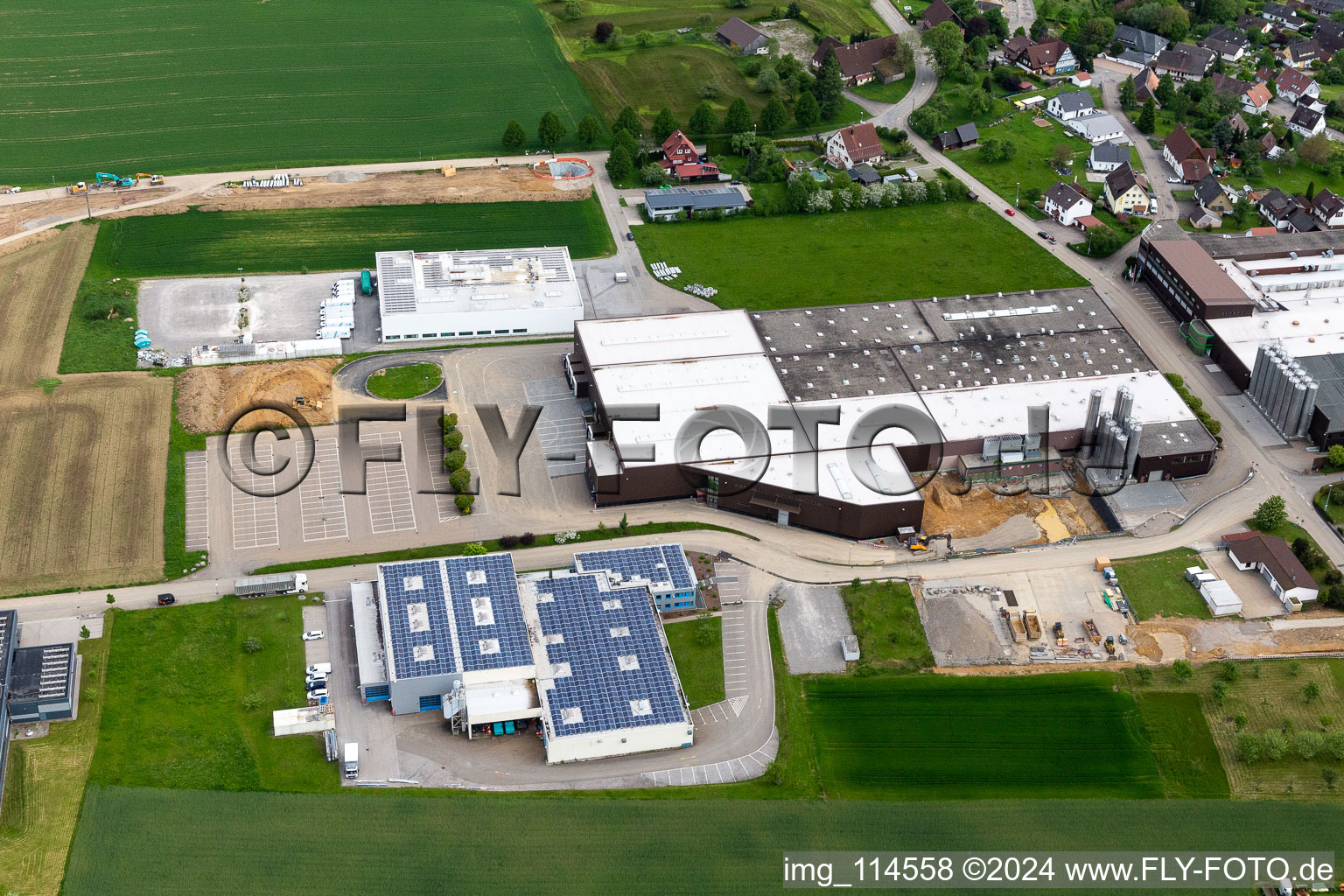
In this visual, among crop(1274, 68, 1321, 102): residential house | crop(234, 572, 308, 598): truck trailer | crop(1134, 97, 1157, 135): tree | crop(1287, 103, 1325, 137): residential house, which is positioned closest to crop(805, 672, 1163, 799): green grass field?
crop(234, 572, 308, 598): truck trailer

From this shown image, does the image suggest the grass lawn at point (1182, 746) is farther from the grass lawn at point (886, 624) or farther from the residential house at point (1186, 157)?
the residential house at point (1186, 157)

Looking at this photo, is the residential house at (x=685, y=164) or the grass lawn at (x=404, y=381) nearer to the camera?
the grass lawn at (x=404, y=381)

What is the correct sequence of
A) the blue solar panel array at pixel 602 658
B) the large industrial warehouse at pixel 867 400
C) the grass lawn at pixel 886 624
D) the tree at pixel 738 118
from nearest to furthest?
1. the blue solar panel array at pixel 602 658
2. the grass lawn at pixel 886 624
3. the large industrial warehouse at pixel 867 400
4. the tree at pixel 738 118

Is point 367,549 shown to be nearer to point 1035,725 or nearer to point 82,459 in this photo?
point 82,459

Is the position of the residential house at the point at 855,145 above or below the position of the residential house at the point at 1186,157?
below

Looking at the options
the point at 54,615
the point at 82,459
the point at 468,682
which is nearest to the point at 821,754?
the point at 468,682

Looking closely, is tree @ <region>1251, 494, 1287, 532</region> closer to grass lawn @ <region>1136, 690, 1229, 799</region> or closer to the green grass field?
grass lawn @ <region>1136, 690, 1229, 799</region>

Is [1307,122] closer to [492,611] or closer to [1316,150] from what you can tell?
[1316,150]

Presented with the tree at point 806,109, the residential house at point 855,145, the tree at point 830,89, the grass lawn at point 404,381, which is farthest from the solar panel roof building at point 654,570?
the tree at point 830,89
